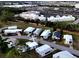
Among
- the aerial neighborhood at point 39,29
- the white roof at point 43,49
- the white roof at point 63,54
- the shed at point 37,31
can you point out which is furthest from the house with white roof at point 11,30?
the white roof at point 63,54

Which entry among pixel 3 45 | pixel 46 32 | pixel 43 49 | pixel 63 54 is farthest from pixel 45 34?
pixel 3 45

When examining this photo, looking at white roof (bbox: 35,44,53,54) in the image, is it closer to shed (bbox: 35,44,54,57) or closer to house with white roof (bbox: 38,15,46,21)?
shed (bbox: 35,44,54,57)

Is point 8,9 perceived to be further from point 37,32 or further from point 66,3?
point 66,3

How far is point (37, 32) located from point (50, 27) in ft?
0.43

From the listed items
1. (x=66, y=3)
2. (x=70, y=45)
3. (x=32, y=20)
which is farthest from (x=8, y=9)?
(x=70, y=45)

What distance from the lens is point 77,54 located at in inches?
71.5

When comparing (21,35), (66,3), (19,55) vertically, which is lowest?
(19,55)

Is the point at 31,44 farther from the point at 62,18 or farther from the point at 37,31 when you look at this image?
the point at 62,18

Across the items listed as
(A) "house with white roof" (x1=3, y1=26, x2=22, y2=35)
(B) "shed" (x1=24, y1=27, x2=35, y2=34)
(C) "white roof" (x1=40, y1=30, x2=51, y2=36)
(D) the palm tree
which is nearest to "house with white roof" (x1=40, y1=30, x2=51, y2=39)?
(C) "white roof" (x1=40, y1=30, x2=51, y2=36)

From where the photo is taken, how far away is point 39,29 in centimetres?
190

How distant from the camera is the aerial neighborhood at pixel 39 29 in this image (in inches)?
72.7

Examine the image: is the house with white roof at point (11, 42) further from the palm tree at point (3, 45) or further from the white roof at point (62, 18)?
the white roof at point (62, 18)

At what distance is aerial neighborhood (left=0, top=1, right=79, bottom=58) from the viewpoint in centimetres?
185

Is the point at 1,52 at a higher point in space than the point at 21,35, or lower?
lower
